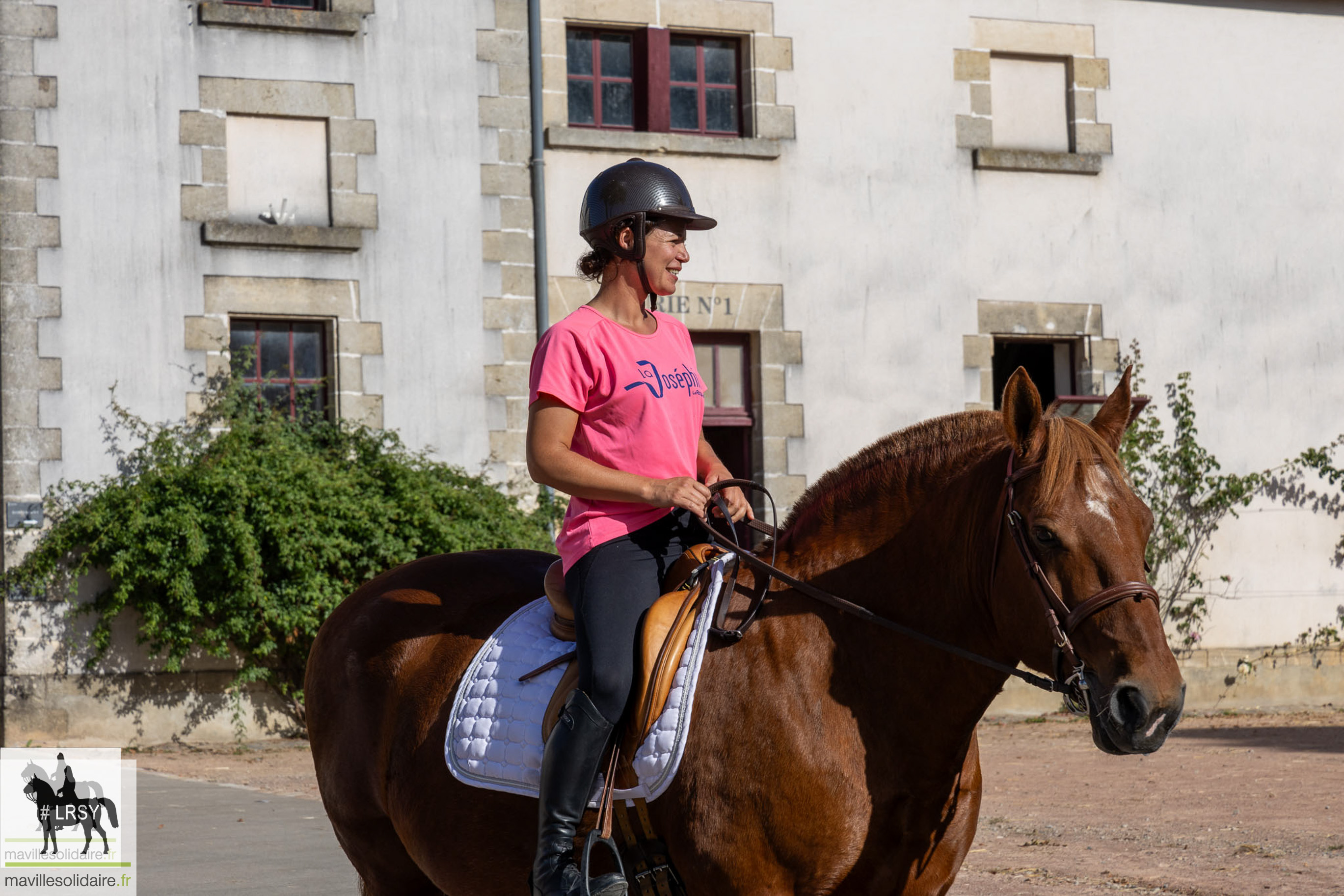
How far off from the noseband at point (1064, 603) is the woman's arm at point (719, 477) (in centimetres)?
82

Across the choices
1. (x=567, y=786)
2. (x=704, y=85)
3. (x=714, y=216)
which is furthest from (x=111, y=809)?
(x=704, y=85)

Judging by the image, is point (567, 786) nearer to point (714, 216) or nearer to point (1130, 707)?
point (1130, 707)

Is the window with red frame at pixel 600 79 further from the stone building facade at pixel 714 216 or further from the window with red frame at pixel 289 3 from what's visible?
the window with red frame at pixel 289 3

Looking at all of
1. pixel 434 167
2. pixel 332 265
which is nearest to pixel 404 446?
pixel 332 265

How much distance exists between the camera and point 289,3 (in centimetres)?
1320

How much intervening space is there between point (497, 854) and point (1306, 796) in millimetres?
6771

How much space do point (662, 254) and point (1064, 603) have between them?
4.44 ft

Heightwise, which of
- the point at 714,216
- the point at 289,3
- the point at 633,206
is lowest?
the point at 633,206

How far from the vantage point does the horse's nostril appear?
9.34 ft

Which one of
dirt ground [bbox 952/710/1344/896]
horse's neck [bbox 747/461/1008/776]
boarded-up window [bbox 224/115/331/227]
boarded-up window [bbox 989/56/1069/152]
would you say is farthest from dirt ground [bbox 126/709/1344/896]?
boarded-up window [bbox 989/56/1069/152]

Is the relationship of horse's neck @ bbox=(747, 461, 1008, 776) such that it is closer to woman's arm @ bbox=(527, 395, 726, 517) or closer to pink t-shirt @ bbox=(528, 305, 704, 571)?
woman's arm @ bbox=(527, 395, 726, 517)

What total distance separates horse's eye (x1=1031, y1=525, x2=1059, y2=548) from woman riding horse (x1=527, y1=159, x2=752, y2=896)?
764mm

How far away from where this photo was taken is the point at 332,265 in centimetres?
1292

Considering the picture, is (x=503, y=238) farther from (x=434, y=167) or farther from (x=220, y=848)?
(x=220, y=848)
